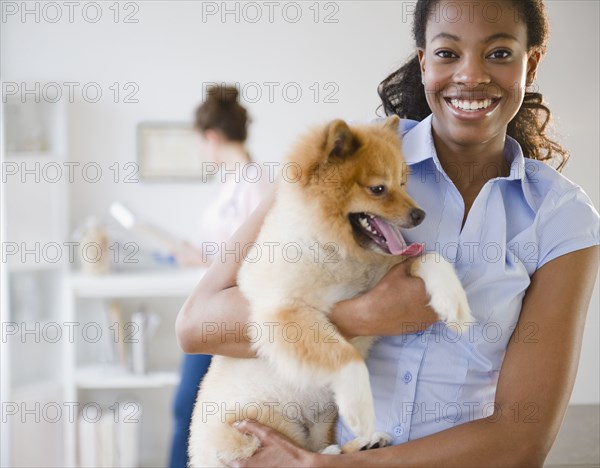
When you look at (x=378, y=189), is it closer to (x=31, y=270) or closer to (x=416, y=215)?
(x=416, y=215)

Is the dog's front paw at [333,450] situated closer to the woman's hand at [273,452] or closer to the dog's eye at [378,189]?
the woman's hand at [273,452]

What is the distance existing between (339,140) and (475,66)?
28 centimetres

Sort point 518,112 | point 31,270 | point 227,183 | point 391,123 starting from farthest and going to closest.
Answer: point 31,270
point 227,183
point 518,112
point 391,123

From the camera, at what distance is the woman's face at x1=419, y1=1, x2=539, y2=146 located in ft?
4.22

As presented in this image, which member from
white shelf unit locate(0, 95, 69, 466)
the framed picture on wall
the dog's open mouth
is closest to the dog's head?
the dog's open mouth

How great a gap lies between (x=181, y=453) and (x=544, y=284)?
189 centimetres

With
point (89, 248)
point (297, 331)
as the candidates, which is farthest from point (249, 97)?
point (297, 331)

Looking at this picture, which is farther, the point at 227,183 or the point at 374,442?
the point at 227,183

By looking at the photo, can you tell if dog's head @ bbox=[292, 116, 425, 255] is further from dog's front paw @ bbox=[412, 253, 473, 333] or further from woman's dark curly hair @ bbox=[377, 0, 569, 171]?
woman's dark curly hair @ bbox=[377, 0, 569, 171]

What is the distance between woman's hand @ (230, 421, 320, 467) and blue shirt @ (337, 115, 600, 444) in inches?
7.2

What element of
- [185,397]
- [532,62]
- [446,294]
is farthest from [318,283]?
[185,397]

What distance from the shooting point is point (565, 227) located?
1.28 m

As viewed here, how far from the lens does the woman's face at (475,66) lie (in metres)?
1.29

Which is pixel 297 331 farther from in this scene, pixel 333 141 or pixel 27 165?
pixel 27 165
